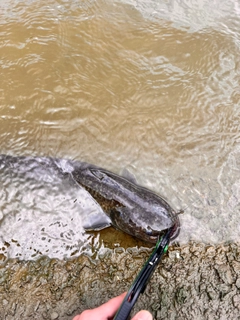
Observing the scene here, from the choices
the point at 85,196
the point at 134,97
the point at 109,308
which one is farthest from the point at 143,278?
the point at 134,97

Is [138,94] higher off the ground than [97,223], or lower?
higher

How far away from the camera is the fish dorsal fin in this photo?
11.4 ft

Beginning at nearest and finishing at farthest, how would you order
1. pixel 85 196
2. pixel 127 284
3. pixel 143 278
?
1. pixel 143 278
2. pixel 127 284
3. pixel 85 196

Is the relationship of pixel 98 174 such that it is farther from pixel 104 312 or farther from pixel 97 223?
pixel 104 312

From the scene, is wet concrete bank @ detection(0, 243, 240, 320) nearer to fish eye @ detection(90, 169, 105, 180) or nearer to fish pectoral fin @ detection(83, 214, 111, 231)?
fish pectoral fin @ detection(83, 214, 111, 231)

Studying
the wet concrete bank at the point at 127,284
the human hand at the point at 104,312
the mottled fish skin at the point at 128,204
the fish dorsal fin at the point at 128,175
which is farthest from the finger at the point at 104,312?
the fish dorsal fin at the point at 128,175

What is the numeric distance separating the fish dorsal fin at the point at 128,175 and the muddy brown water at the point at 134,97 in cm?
6

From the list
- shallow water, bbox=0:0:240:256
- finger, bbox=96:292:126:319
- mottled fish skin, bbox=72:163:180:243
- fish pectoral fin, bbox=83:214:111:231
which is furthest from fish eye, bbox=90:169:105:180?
finger, bbox=96:292:126:319

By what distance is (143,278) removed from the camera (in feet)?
7.95

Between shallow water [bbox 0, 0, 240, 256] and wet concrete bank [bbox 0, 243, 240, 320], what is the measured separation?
24cm

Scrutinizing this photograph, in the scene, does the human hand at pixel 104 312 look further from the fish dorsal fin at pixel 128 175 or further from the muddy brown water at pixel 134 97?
the fish dorsal fin at pixel 128 175

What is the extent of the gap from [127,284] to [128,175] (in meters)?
1.18

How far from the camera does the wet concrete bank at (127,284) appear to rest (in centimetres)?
271

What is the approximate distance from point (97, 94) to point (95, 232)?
6.60 ft
